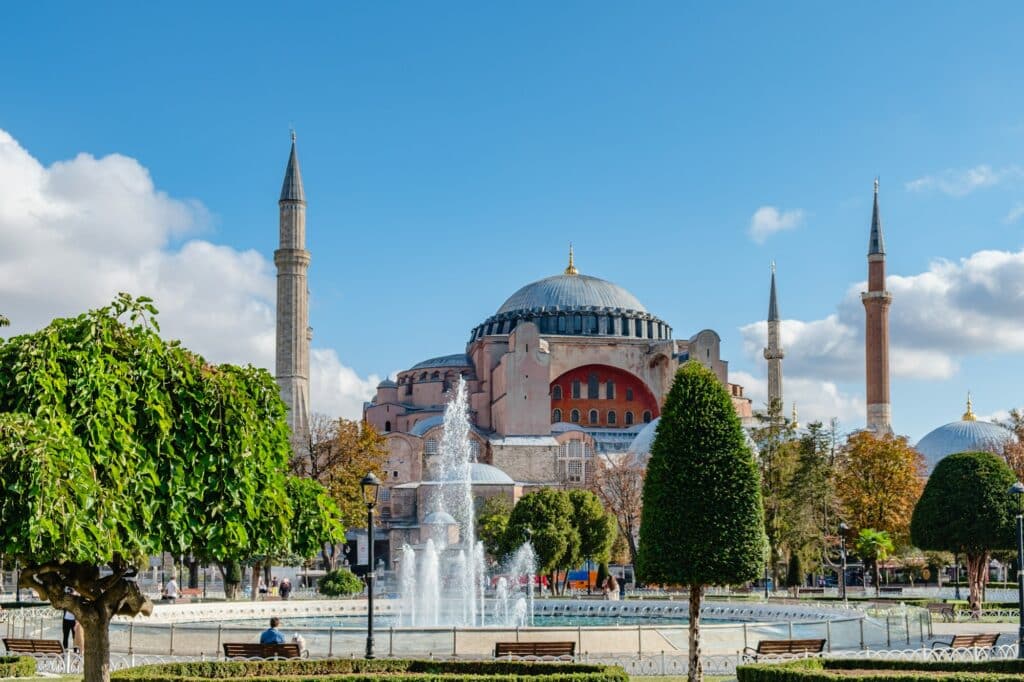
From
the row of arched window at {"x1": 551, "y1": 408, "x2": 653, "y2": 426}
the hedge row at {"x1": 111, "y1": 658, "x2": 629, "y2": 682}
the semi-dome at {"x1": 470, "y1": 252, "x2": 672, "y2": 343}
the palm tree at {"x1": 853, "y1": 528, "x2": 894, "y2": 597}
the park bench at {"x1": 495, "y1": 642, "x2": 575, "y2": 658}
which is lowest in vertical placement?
the palm tree at {"x1": 853, "y1": 528, "x2": 894, "y2": 597}

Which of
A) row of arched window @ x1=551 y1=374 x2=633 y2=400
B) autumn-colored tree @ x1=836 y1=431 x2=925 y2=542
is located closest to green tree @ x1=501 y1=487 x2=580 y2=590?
autumn-colored tree @ x1=836 y1=431 x2=925 y2=542

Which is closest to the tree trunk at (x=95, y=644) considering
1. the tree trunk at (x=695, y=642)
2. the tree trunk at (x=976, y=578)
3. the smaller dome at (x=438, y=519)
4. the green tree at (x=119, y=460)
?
the green tree at (x=119, y=460)

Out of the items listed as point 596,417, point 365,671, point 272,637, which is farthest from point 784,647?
point 596,417

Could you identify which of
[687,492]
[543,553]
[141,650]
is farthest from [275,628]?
[543,553]

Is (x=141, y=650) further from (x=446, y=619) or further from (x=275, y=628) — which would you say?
(x=446, y=619)

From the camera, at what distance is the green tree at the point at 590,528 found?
38.5 meters

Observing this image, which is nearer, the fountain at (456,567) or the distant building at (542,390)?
the fountain at (456,567)

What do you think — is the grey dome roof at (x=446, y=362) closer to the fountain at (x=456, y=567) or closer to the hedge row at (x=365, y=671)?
the fountain at (x=456, y=567)

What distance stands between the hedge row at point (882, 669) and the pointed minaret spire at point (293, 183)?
39.6m

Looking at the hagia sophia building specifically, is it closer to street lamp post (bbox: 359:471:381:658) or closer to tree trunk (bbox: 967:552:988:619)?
tree trunk (bbox: 967:552:988:619)

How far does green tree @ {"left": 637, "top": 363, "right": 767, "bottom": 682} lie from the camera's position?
14992 millimetres

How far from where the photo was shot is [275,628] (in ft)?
53.8

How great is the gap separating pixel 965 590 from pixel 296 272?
28711 mm

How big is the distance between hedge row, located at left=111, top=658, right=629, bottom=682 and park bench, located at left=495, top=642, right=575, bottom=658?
1.65 m
